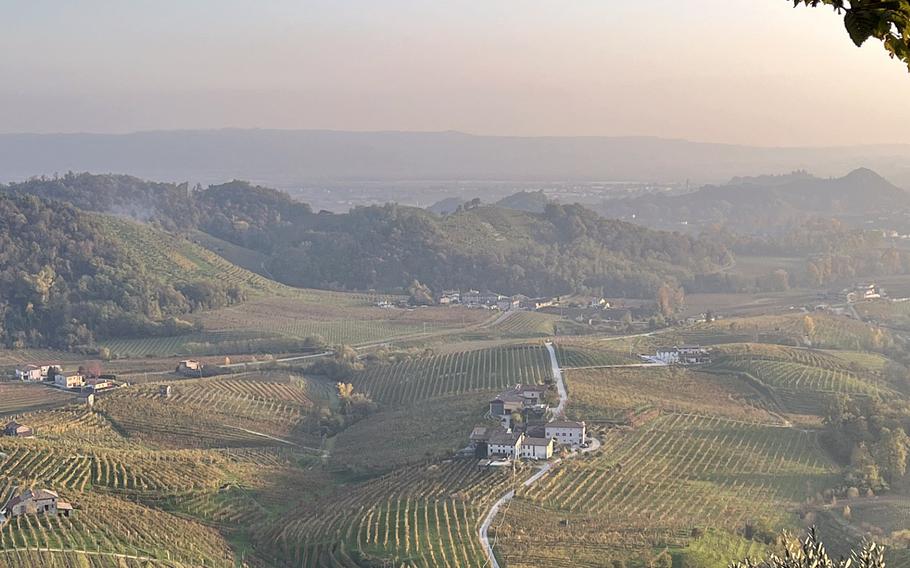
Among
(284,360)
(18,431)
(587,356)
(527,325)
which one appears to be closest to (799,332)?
(587,356)

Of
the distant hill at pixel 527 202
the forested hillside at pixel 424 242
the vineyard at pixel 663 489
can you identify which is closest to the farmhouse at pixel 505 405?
the vineyard at pixel 663 489

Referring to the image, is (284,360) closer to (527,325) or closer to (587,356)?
(587,356)

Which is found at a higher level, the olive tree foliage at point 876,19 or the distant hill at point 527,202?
the olive tree foliage at point 876,19

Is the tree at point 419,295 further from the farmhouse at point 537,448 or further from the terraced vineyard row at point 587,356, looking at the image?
the farmhouse at point 537,448

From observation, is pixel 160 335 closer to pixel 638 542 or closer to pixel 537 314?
pixel 537 314

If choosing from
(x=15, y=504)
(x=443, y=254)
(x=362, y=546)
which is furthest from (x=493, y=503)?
(x=443, y=254)

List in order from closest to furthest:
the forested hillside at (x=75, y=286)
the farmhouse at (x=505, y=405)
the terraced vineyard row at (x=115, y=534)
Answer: the terraced vineyard row at (x=115, y=534)
the farmhouse at (x=505, y=405)
the forested hillside at (x=75, y=286)

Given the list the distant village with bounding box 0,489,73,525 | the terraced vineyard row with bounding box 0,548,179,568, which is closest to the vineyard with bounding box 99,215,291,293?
the distant village with bounding box 0,489,73,525
